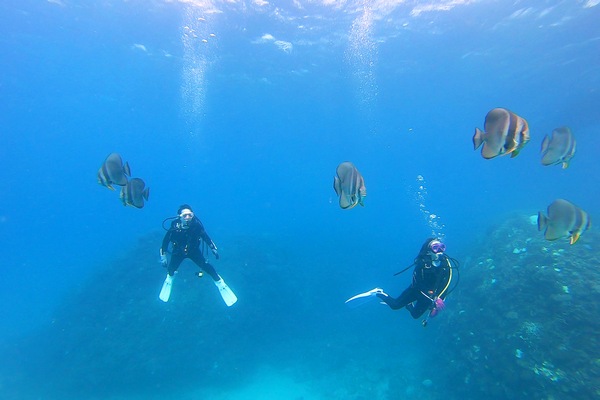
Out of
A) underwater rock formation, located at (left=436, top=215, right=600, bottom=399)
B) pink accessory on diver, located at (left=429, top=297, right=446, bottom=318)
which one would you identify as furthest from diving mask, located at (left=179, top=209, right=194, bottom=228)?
underwater rock formation, located at (left=436, top=215, right=600, bottom=399)

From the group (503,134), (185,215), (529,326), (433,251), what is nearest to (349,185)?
(503,134)

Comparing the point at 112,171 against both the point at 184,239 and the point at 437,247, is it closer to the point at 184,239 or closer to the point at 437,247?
the point at 184,239

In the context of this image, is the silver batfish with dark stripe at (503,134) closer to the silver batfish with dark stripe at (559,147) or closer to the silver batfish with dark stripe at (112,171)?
the silver batfish with dark stripe at (559,147)

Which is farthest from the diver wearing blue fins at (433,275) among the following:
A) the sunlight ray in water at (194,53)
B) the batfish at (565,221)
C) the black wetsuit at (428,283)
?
the sunlight ray in water at (194,53)

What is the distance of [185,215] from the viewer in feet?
29.6

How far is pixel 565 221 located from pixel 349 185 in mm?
3450

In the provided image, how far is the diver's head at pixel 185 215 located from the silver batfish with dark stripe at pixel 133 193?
346cm

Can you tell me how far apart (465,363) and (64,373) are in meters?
17.2

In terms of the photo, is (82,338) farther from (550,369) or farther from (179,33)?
(179,33)

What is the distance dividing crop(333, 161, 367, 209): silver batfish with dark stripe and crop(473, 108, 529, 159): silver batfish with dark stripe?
4.14 ft

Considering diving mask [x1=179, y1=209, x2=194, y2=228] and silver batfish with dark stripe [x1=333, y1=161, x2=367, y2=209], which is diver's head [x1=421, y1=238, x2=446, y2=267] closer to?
silver batfish with dark stripe [x1=333, y1=161, x2=367, y2=209]

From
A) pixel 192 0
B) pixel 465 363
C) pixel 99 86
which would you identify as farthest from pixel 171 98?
pixel 465 363

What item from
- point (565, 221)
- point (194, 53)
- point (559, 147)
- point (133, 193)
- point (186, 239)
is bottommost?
point (186, 239)

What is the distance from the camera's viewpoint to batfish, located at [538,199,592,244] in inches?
185
